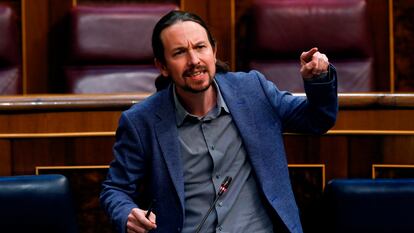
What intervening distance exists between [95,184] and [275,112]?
192mm

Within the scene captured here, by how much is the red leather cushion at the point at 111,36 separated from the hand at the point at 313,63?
0.52 metres

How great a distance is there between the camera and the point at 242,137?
575 mm

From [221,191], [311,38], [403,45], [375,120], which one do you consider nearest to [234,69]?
[311,38]

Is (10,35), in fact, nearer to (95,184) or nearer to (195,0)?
(195,0)

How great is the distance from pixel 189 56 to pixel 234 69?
58cm

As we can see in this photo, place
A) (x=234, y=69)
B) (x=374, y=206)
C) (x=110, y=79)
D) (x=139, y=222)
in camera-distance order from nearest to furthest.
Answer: (x=139, y=222), (x=374, y=206), (x=110, y=79), (x=234, y=69)

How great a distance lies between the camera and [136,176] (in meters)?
0.57

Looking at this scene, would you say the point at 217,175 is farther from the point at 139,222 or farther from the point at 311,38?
the point at 311,38

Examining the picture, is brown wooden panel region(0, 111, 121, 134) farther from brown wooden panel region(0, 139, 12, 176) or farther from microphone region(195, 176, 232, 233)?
microphone region(195, 176, 232, 233)

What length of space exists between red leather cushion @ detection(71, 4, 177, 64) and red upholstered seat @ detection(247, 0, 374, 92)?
17cm

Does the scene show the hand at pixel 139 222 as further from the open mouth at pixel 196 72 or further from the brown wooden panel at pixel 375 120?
the brown wooden panel at pixel 375 120

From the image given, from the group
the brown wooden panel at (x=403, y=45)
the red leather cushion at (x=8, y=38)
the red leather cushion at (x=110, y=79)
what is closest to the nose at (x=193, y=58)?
the red leather cushion at (x=110, y=79)

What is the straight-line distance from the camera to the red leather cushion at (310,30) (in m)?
1.03

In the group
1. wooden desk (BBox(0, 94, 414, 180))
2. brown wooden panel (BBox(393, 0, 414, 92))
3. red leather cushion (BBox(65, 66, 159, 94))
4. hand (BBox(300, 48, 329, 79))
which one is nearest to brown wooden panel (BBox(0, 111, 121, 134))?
wooden desk (BBox(0, 94, 414, 180))
